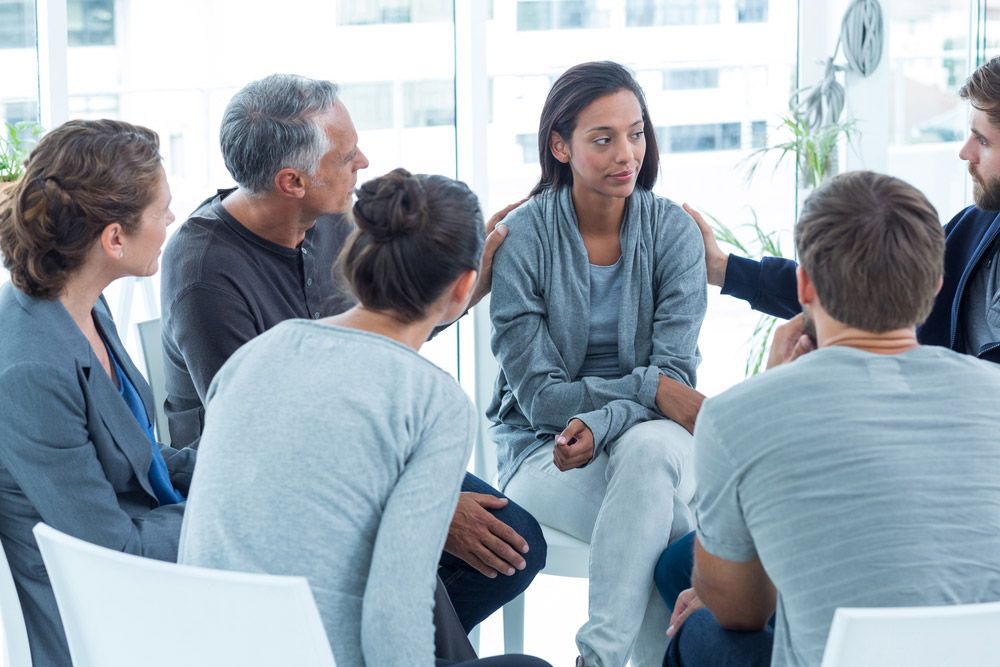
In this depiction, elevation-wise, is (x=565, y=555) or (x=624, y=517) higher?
(x=624, y=517)

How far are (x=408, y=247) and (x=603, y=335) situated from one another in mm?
976

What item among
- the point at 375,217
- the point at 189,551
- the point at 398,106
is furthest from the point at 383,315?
the point at 398,106

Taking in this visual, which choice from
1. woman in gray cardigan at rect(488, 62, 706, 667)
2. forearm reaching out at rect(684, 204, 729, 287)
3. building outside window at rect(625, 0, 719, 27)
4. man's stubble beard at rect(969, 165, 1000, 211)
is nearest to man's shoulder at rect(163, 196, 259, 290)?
woman in gray cardigan at rect(488, 62, 706, 667)

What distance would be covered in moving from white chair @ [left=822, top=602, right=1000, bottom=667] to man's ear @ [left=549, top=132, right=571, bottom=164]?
1.51 m

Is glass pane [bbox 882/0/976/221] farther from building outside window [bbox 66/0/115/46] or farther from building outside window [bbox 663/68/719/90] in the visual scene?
building outside window [bbox 66/0/115/46]

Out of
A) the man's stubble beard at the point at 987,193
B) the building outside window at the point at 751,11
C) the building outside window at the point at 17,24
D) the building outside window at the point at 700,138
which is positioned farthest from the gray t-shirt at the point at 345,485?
the building outside window at the point at 751,11

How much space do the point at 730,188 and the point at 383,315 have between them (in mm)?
2900

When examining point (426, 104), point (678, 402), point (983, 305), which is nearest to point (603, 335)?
point (678, 402)

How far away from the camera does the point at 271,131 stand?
227 centimetres

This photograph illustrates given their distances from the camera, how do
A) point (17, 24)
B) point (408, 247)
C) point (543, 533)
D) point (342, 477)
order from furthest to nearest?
1. point (17, 24)
2. point (543, 533)
3. point (408, 247)
4. point (342, 477)

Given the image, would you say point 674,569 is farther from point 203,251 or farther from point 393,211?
point 203,251

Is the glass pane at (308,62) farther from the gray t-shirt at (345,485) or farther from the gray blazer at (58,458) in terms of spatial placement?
the gray t-shirt at (345,485)

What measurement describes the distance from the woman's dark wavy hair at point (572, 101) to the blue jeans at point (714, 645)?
1178 millimetres

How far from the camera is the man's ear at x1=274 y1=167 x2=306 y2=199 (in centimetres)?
227
